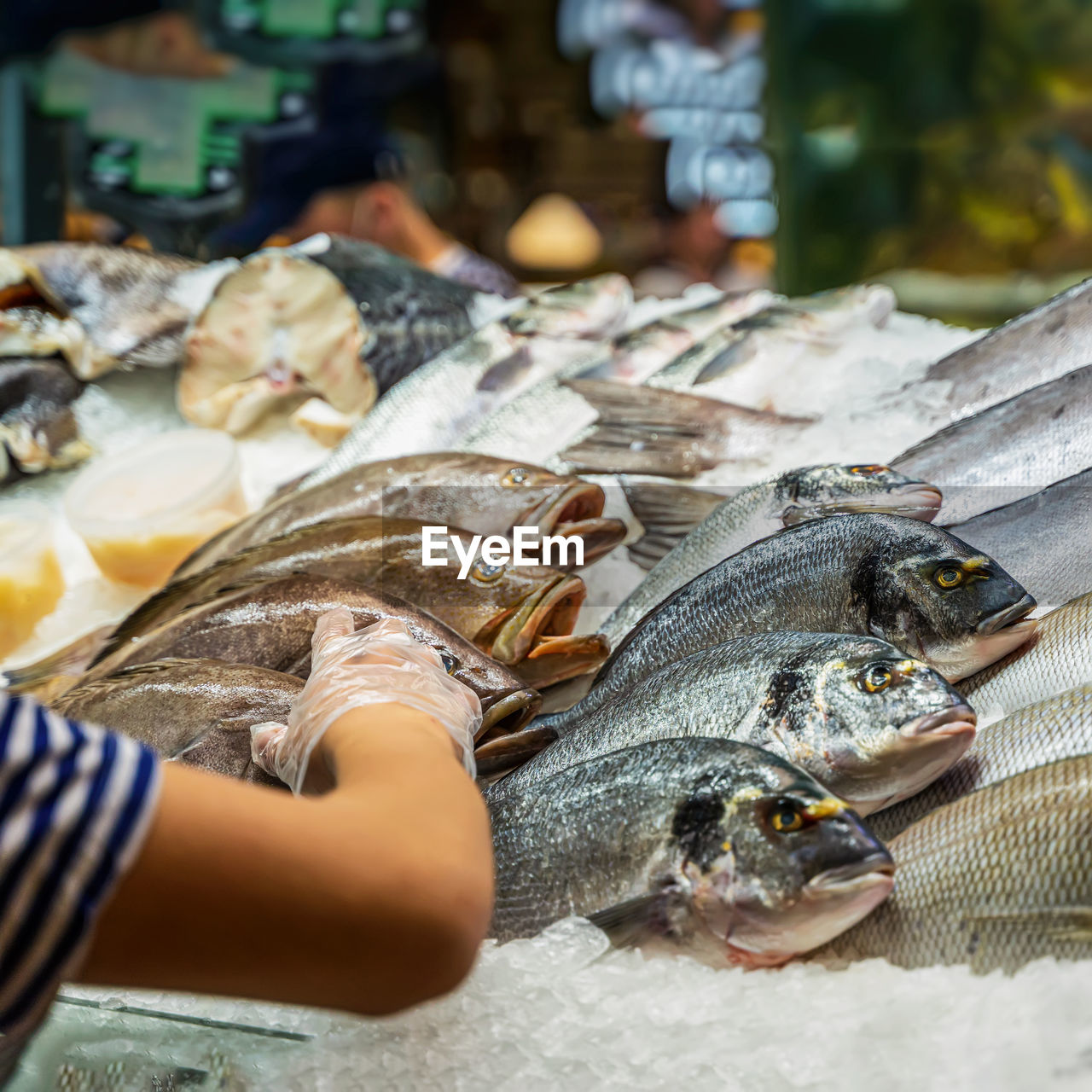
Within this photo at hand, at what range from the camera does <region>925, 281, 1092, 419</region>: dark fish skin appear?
1.98 meters

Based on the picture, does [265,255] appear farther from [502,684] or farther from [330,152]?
[330,152]

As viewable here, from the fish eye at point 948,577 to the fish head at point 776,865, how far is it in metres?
0.39

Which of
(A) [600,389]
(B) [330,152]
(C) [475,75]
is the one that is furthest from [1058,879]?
(C) [475,75]

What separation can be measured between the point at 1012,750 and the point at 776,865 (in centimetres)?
34

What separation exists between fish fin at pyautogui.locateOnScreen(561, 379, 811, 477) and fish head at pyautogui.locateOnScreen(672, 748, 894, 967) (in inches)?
47.6

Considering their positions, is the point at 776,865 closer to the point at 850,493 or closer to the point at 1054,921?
the point at 1054,921

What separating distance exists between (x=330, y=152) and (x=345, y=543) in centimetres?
453

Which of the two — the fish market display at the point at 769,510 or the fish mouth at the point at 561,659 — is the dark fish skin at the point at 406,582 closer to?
the fish mouth at the point at 561,659

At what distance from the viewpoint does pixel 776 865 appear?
3.36ft

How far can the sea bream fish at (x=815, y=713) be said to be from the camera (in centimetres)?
115

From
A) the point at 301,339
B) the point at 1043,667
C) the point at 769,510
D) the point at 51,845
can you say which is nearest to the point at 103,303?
the point at 301,339

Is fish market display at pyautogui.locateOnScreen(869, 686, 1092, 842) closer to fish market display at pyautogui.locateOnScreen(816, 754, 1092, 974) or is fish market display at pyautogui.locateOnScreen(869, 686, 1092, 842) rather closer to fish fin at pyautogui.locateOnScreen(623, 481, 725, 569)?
fish market display at pyautogui.locateOnScreen(816, 754, 1092, 974)

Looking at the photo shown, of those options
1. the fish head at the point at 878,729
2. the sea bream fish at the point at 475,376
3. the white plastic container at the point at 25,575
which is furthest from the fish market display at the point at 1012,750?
the white plastic container at the point at 25,575

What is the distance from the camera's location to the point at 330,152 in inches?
230
